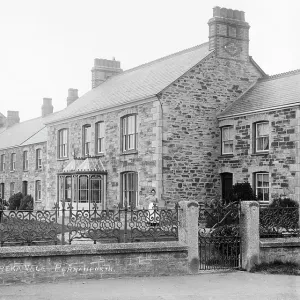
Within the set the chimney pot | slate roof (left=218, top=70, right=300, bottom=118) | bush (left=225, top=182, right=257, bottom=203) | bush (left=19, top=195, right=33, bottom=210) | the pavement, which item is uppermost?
the chimney pot

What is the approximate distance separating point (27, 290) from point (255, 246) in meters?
5.84

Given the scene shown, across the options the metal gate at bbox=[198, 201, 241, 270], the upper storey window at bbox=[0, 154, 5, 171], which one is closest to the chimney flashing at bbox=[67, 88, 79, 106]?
the upper storey window at bbox=[0, 154, 5, 171]

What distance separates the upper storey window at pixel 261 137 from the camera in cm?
2430

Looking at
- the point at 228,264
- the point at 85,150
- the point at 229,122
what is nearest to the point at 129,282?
the point at 228,264

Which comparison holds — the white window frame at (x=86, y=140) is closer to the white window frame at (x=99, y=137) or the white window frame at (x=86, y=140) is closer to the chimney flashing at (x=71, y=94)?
the white window frame at (x=99, y=137)

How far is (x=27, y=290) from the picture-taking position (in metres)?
11.6

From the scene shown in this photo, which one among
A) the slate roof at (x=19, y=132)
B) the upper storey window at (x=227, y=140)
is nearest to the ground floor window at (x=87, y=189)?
the upper storey window at (x=227, y=140)

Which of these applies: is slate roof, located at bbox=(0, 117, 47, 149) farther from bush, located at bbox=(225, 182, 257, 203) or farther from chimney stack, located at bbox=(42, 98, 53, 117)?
bush, located at bbox=(225, 182, 257, 203)

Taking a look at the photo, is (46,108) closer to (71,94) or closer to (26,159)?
→ (71,94)

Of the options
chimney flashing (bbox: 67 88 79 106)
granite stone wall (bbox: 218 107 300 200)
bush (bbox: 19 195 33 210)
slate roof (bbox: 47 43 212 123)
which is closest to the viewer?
granite stone wall (bbox: 218 107 300 200)

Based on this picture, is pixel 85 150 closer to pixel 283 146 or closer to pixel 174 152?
pixel 174 152

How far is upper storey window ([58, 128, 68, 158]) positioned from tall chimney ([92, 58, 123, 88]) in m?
5.03

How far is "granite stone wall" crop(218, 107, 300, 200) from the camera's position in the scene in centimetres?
2278

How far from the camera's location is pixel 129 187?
89.4ft
